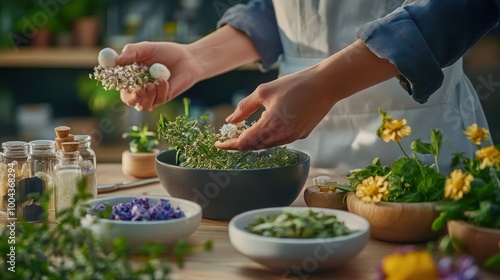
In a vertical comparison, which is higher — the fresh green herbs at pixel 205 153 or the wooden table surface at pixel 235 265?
the fresh green herbs at pixel 205 153

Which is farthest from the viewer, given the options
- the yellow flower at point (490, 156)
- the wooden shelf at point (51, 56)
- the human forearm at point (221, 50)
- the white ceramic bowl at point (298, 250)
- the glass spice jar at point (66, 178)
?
the wooden shelf at point (51, 56)

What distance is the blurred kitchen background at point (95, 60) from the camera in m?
3.41

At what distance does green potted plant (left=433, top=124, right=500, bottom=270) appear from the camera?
1.10 meters

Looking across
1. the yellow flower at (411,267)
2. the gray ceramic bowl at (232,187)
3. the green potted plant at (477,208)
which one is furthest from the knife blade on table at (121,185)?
the yellow flower at (411,267)

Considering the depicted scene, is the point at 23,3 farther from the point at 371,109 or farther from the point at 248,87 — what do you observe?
the point at 371,109

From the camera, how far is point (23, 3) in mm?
3482

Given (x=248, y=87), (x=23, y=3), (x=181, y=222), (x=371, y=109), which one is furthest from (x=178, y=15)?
(x=181, y=222)

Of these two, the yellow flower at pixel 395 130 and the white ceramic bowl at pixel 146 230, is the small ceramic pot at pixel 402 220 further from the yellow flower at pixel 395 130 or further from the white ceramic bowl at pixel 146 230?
the white ceramic bowl at pixel 146 230

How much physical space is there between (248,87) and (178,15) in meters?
0.48

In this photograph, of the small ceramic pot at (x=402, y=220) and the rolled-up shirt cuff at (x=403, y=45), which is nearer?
the small ceramic pot at (x=402, y=220)

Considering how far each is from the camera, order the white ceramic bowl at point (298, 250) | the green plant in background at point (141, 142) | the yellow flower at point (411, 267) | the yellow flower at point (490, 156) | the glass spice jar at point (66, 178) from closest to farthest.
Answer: the yellow flower at point (411, 267), the white ceramic bowl at point (298, 250), the yellow flower at point (490, 156), the glass spice jar at point (66, 178), the green plant in background at point (141, 142)

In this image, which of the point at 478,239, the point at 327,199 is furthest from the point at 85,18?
the point at 478,239

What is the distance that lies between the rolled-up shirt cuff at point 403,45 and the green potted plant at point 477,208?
0.18 metres

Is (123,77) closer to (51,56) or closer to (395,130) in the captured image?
(395,130)
